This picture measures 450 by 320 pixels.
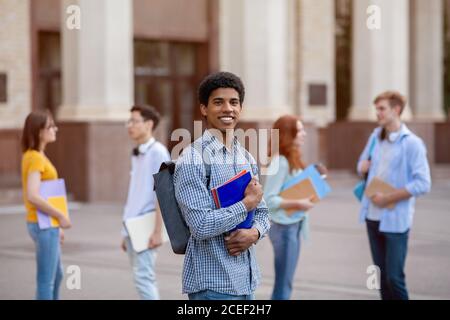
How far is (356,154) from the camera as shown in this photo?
72.8ft

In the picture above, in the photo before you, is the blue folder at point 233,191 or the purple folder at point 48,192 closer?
the blue folder at point 233,191

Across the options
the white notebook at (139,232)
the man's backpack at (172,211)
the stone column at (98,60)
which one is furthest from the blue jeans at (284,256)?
the stone column at (98,60)

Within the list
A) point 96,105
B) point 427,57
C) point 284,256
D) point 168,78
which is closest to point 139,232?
point 284,256

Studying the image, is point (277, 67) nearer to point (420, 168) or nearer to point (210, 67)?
point (210, 67)

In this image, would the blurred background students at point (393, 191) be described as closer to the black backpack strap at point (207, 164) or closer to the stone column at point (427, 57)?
the black backpack strap at point (207, 164)

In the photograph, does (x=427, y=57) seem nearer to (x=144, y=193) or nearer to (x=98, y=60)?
(x=98, y=60)

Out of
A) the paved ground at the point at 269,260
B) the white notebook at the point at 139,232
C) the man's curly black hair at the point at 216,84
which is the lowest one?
the paved ground at the point at 269,260

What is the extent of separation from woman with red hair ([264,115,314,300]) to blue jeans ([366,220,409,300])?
0.61m

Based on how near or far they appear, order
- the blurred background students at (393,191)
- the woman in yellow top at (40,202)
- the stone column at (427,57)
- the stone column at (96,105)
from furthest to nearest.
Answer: the stone column at (427,57) → the stone column at (96,105) → the blurred background students at (393,191) → the woman in yellow top at (40,202)

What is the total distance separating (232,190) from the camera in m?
4.11

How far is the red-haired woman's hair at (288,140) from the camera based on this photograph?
7.09 meters

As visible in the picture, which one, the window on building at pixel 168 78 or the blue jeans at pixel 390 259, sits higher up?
the window on building at pixel 168 78

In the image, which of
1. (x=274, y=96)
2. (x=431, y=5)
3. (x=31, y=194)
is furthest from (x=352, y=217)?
(x=431, y=5)

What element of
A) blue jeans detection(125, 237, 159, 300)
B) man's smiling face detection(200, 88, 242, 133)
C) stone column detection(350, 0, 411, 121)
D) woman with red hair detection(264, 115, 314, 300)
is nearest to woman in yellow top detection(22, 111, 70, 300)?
blue jeans detection(125, 237, 159, 300)
